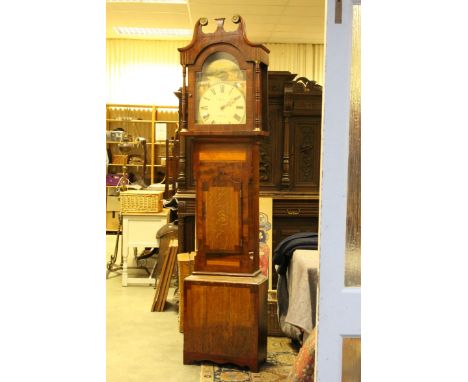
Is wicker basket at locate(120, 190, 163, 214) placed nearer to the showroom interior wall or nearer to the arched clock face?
the arched clock face

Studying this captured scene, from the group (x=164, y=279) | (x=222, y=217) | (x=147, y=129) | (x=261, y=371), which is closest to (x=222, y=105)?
(x=222, y=217)

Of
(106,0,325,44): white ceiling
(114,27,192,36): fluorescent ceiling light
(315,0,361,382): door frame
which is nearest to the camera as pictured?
(315,0,361,382): door frame

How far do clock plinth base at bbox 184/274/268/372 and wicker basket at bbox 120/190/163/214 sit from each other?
240 centimetres

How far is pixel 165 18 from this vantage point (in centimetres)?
928

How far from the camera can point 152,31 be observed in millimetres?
10469

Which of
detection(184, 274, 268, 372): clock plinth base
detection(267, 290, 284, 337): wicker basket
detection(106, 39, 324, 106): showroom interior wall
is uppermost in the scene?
detection(106, 39, 324, 106): showroom interior wall

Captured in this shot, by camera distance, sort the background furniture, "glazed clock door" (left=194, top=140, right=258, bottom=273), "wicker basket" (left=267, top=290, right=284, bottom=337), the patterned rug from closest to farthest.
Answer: the patterned rug, "glazed clock door" (left=194, top=140, right=258, bottom=273), "wicker basket" (left=267, top=290, right=284, bottom=337), the background furniture

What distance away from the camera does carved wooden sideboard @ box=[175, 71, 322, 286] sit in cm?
643

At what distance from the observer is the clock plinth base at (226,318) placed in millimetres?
4105

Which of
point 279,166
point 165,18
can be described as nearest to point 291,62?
point 165,18

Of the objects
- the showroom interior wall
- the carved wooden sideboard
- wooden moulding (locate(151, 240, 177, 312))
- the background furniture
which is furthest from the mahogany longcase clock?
the showroom interior wall

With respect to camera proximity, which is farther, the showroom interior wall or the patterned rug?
the showroom interior wall
